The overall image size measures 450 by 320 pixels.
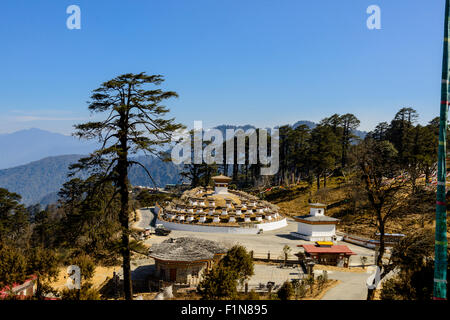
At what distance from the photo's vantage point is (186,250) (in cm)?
2264

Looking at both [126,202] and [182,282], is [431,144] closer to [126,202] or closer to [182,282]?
[182,282]

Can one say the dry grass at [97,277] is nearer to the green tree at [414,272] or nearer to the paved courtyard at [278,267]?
the paved courtyard at [278,267]

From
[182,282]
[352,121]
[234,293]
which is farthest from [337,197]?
[234,293]

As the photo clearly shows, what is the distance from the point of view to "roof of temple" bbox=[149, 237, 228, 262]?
21.8 meters

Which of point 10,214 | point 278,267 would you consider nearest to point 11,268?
point 278,267

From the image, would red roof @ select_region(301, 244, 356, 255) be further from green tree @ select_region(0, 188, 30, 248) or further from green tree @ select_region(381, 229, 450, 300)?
green tree @ select_region(0, 188, 30, 248)

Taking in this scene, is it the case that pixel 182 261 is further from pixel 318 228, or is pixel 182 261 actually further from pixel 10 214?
pixel 10 214

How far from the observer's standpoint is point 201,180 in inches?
Result: 2990

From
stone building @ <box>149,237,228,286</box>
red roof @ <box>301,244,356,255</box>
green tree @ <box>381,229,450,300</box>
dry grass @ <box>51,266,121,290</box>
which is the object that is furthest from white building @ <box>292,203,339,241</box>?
Answer: dry grass @ <box>51,266,121,290</box>

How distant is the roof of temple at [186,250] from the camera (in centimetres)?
2184

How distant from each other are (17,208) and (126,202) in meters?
47.4

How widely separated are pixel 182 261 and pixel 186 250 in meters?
1.31

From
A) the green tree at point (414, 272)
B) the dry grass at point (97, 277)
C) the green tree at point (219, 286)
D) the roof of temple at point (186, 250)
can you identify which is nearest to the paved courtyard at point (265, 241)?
the roof of temple at point (186, 250)
